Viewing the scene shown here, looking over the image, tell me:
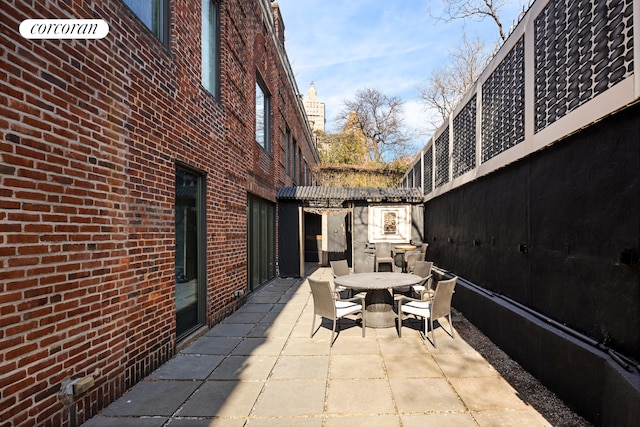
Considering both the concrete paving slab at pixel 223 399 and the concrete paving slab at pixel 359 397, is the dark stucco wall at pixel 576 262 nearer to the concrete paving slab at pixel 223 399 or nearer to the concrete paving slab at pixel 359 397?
the concrete paving slab at pixel 359 397

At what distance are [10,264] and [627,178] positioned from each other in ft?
13.7

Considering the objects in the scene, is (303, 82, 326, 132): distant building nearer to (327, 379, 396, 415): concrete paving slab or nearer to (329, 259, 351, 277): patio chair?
(329, 259, 351, 277): patio chair

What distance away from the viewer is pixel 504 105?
475 cm

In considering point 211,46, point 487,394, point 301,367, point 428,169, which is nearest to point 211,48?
point 211,46

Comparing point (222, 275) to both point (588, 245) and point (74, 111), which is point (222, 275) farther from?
point (588, 245)

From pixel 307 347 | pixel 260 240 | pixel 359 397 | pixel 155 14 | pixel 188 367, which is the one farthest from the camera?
pixel 260 240

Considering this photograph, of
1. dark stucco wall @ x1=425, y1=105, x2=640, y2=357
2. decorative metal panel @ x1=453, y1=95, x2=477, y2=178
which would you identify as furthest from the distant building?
dark stucco wall @ x1=425, y1=105, x2=640, y2=357

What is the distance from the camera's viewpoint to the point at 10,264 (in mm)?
2064

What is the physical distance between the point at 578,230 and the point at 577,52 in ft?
5.23

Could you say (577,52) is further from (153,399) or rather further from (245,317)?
(245,317)

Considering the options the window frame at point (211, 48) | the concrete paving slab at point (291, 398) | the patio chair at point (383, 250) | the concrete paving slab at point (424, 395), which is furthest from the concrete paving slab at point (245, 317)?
the patio chair at point (383, 250)

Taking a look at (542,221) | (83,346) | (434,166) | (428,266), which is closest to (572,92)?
(542,221)

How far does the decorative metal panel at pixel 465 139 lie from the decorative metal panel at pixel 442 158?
2.27ft

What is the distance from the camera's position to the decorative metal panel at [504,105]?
425 cm
